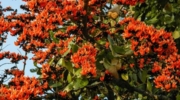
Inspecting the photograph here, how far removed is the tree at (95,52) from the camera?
534 centimetres

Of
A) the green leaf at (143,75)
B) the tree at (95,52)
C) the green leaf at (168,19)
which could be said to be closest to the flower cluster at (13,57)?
the tree at (95,52)

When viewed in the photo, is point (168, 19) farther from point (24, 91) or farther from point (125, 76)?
point (24, 91)

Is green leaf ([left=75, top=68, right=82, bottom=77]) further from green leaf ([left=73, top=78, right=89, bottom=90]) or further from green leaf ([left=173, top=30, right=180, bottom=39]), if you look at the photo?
green leaf ([left=173, top=30, right=180, bottom=39])

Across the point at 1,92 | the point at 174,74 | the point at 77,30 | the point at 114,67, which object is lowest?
the point at 174,74

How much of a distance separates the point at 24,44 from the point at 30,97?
2.75m

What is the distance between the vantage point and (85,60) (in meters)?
5.21

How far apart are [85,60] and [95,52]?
1.04ft

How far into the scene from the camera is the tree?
534cm

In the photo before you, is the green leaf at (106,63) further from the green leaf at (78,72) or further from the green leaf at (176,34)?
the green leaf at (176,34)

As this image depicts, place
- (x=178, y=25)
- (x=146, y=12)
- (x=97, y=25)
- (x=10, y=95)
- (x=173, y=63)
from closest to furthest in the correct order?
1. (x=10, y=95)
2. (x=173, y=63)
3. (x=97, y=25)
4. (x=178, y=25)
5. (x=146, y=12)

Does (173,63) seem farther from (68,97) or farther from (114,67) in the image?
(68,97)

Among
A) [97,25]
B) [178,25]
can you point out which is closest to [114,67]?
[97,25]

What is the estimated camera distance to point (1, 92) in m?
5.44

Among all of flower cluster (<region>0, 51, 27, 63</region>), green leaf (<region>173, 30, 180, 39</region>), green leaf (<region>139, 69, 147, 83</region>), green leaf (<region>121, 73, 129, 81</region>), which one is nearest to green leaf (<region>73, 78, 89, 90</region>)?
green leaf (<region>121, 73, 129, 81</region>)
